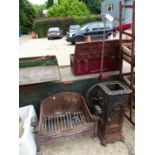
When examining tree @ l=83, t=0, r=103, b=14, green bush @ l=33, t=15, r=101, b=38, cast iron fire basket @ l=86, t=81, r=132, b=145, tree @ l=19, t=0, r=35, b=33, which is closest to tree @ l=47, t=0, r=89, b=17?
green bush @ l=33, t=15, r=101, b=38

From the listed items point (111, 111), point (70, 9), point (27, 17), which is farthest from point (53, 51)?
point (27, 17)

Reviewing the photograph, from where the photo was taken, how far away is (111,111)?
7.47 ft

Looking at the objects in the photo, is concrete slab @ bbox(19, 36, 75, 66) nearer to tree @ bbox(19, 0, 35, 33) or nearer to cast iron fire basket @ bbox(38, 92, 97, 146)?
cast iron fire basket @ bbox(38, 92, 97, 146)

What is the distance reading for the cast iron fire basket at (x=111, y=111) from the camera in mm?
2213

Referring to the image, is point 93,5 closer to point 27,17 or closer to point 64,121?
point 27,17

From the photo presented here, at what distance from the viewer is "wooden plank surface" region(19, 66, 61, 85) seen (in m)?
2.73

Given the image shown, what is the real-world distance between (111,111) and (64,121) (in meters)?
0.82

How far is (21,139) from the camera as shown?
1986mm

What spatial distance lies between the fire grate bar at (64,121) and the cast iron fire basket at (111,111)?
0.35 m
